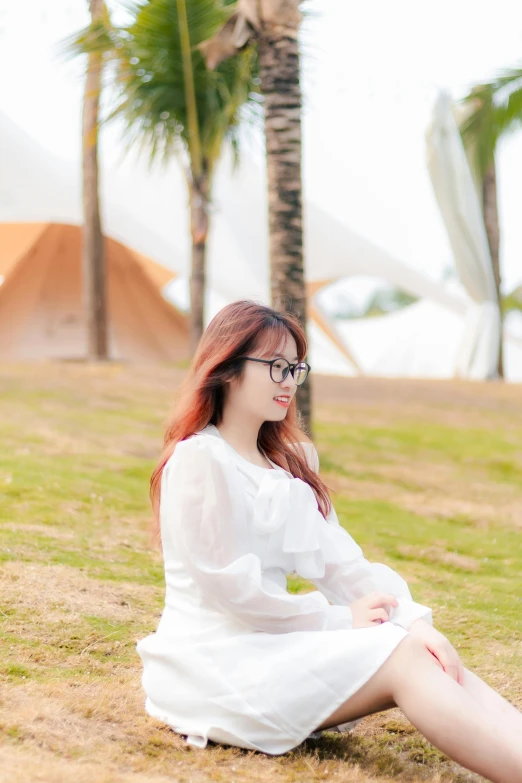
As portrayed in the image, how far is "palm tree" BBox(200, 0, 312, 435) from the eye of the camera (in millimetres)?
6992

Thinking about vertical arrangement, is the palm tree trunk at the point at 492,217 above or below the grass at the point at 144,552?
above

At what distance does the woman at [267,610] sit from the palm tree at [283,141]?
4300 mm

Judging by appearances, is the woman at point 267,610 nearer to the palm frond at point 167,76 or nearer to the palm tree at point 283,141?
the palm tree at point 283,141

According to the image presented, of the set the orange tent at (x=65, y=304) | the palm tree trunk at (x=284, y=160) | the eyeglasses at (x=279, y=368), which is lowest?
the orange tent at (x=65, y=304)

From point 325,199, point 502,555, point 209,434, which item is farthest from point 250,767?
point 325,199

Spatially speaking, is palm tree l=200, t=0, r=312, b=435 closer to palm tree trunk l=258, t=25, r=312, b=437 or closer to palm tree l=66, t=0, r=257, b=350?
palm tree trunk l=258, t=25, r=312, b=437

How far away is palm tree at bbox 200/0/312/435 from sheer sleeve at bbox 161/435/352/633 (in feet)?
14.8

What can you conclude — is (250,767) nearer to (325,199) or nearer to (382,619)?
(382,619)

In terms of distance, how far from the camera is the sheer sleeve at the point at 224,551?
2371 mm

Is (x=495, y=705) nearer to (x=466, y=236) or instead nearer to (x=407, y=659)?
(x=407, y=659)

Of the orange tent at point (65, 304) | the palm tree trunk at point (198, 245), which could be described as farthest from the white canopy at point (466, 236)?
the orange tent at point (65, 304)

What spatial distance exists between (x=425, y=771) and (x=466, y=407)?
27.9 ft

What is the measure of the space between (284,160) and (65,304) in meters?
9.77

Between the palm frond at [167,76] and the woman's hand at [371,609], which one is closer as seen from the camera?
the woman's hand at [371,609]
